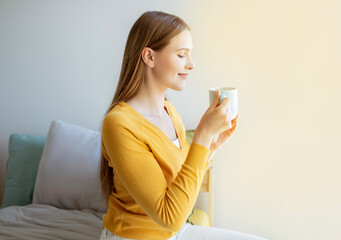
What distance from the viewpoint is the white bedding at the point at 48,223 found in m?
1.69

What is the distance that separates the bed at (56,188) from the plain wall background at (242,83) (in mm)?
234

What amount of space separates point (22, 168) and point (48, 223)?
0.56m

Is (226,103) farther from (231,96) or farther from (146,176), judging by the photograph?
(146,176)

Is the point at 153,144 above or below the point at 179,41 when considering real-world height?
below

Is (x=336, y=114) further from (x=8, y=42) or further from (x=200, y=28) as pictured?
(x=8, y=42)

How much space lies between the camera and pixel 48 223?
5.91 feet

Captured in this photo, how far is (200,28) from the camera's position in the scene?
2.11 meters

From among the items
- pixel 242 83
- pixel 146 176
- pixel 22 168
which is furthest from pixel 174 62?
pixel 22 168

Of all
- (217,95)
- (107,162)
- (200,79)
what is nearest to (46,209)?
(107,162)

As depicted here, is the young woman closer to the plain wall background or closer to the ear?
the ear

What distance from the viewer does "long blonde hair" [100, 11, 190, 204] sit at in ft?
3.71

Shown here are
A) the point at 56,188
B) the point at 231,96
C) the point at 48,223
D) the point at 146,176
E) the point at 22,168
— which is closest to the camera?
the point at 146,176

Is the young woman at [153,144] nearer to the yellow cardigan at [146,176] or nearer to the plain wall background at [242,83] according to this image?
the yellow cardigan at [146,176]

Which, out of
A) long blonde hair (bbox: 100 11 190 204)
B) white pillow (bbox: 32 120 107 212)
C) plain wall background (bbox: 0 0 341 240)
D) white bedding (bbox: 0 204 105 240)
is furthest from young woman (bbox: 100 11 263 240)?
plain wall background (bbox: 0 0 341 240)
